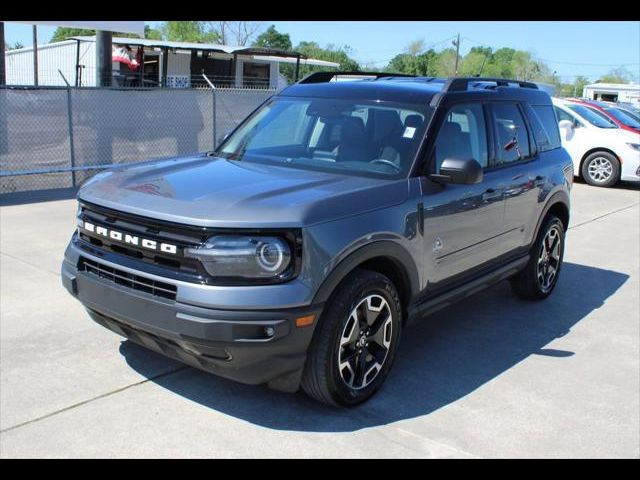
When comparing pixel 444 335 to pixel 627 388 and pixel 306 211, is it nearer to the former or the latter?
pixel 627 388

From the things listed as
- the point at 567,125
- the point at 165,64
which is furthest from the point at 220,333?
the point at 165,64

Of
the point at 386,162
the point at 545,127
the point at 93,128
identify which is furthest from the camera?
the point at 93,128

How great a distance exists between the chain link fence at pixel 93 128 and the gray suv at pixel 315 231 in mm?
6588

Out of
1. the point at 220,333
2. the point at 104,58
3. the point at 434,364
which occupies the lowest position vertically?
the point at 434,364

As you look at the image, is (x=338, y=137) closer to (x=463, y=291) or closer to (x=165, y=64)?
(x=463, y=291)

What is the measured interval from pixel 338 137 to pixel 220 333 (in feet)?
6.00

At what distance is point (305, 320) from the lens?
3.40 m

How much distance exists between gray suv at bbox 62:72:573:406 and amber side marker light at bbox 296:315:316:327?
0.06 feet

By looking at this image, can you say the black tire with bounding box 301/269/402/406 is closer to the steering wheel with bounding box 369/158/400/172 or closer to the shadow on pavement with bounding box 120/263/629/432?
the shadow on pavement with bounding box 120/263/629/432

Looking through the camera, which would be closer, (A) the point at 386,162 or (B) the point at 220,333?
(B) the point at 220,333

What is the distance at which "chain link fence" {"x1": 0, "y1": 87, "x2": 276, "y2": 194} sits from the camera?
1035 centimetres

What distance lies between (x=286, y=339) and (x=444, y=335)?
2184 millimetres

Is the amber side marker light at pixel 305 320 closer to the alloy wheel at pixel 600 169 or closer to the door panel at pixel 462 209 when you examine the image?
the door panel at pixel 462 209
